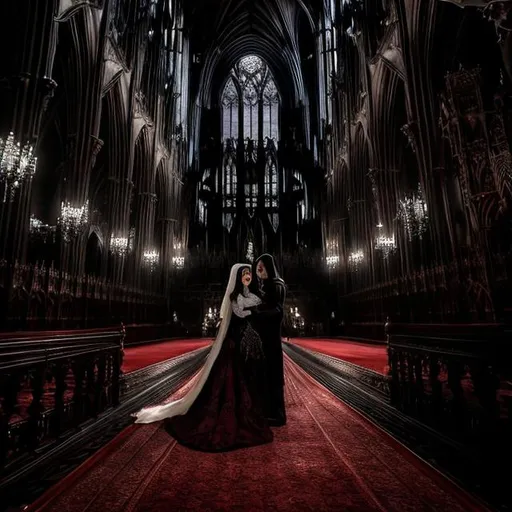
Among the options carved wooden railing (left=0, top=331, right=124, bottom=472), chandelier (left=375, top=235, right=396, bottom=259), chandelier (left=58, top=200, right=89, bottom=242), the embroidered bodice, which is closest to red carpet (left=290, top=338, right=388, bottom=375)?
the embroidered bodice

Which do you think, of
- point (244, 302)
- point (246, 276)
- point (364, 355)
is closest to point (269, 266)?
point (246, 276)

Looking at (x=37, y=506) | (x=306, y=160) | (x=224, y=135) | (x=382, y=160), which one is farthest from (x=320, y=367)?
(x=224, y=135)

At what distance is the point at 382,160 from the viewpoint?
14.2 metres

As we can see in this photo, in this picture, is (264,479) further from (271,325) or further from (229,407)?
(271,325)

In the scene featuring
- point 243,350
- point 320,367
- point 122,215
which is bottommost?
point 320,367

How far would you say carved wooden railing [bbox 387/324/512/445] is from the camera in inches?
91.6

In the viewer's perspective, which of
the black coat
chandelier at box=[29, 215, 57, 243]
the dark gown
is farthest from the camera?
chandelier at box=[29, 215, 57, 243]

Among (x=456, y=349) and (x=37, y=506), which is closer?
(x=37, y=506)

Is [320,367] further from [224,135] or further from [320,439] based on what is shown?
[224,135]

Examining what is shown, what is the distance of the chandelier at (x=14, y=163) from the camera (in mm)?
7270

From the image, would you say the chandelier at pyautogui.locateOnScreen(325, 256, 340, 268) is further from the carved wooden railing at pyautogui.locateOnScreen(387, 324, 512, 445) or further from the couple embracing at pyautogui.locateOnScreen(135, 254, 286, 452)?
the couple embracing at pyautogui.locateOnScreen(135, 254, 286, 452)

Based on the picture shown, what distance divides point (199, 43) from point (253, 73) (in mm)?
6330

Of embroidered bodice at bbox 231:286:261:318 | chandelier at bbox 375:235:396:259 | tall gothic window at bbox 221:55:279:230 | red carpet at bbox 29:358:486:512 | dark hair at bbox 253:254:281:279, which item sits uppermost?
tall gothic window at bbox 221:55:279:230

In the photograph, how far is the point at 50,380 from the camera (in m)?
3.30
